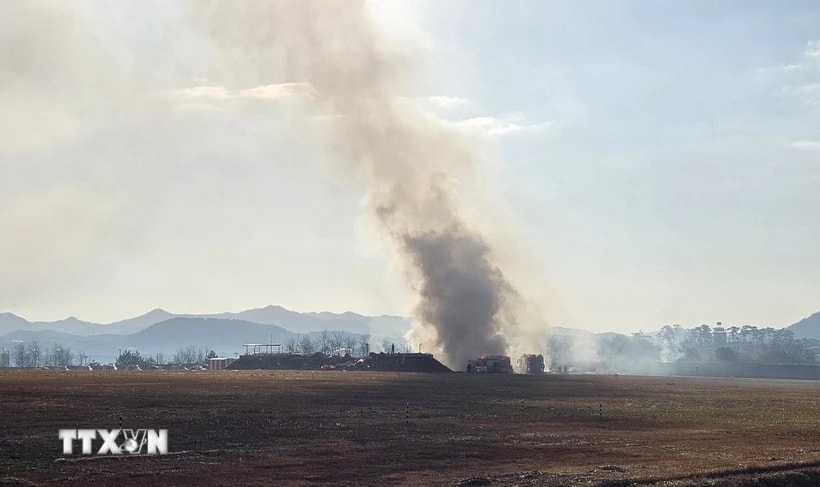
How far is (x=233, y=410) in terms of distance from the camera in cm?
5769

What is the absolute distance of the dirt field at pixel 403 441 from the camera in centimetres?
3328

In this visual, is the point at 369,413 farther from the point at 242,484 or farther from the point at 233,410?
the point at 242,484

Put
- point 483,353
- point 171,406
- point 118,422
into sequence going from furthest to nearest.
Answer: point 483,353, point 171,406, point 118,422

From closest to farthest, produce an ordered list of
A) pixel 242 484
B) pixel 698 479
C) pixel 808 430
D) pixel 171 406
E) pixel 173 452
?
pixel 242 484 → pixel 698 479 → pixel 173 452 → pixel 808 430 → pixel 171 406

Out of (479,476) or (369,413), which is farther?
(369,413)

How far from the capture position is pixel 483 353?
18038 cm

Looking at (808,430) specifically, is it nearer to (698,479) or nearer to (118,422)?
(698,479)

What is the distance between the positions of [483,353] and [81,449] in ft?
479

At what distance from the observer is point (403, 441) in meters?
43.6

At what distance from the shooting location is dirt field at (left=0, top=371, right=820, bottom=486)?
1310 inches

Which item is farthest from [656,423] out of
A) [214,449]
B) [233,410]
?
[214,449]

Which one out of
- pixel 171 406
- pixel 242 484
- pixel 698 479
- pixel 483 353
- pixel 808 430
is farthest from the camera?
pixel 483 353

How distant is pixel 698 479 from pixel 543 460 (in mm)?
7051

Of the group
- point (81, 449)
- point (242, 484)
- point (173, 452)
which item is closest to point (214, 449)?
point (173, 452)
